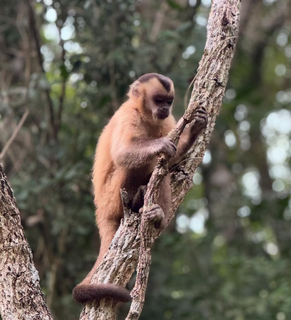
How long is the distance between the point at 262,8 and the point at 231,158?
168 inches

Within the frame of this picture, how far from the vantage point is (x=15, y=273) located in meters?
4.32

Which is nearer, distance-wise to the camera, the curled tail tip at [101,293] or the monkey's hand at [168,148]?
the curled tail tip at [101,293]

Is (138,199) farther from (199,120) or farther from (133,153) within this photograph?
(199,120)

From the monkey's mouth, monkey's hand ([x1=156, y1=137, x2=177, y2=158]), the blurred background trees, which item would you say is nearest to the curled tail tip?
monkey's hand ([x1=156, y1=137, x2=177, y2=158])

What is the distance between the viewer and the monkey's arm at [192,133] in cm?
520

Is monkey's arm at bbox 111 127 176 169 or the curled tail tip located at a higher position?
monkey's arm at bbox 111 127 176 169

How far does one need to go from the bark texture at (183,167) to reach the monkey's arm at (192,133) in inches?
2.7

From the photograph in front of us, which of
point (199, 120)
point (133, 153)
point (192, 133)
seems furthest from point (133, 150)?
point (199, 120)

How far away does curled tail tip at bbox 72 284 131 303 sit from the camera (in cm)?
459

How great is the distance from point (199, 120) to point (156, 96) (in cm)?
108

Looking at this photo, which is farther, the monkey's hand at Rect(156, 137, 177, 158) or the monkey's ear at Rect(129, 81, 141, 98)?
the monkey's ear at Rect(129, 81, 141, 98)

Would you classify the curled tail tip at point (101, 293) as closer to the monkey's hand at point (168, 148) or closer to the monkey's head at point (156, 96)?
the monkey's hand at point (168, 148)

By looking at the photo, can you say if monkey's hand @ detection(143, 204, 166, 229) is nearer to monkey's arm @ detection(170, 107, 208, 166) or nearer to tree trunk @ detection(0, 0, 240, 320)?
tree trunk @ detection(0, 0, 240, 320)

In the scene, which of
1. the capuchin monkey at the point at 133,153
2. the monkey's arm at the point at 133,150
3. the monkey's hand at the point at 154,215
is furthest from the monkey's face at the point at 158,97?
the monkey's hand at the point at 154,215
